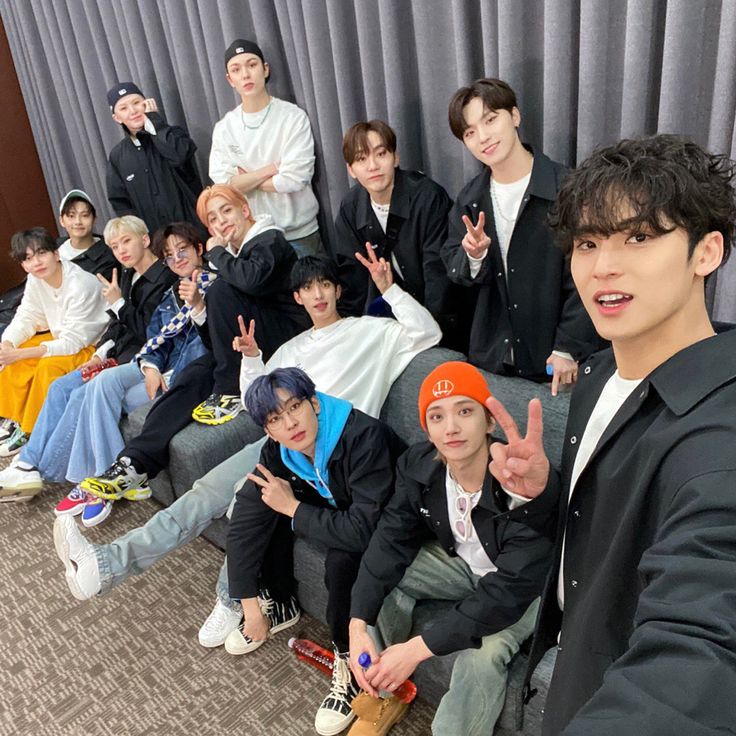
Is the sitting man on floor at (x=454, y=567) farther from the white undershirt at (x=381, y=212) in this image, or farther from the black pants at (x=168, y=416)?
the black pants at (x=168, y=416)

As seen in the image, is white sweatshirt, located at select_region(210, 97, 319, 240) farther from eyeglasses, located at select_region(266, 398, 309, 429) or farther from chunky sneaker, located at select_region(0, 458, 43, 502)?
chunky sneaker, located at select_region(0, 458, 43, 502)

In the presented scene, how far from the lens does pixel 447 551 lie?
5.60ft

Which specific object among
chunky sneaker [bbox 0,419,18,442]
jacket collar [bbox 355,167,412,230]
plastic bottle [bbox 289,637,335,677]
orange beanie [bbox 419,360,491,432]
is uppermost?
jacket collar [bbox 355,167,412,230]

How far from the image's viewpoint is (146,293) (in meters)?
3.00

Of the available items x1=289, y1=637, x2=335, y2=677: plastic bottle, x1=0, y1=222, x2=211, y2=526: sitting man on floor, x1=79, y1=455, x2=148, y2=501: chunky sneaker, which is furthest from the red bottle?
x1=0, y1=222, x2=211, y2=526: sitting man on floor

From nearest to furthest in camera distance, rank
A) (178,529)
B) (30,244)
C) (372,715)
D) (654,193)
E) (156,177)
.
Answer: (654,193), (372,715), (178,529), (30,244), (156,177)

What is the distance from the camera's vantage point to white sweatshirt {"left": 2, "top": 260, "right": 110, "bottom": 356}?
3201mm

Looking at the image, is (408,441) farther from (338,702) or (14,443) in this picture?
(14,443)

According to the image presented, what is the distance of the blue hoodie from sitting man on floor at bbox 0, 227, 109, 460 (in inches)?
67.4

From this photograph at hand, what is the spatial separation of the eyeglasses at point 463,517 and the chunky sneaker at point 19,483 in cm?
205

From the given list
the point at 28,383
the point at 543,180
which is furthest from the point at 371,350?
the point at 28,383

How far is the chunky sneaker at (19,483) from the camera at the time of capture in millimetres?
2828

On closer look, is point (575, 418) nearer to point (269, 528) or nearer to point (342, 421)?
point (342, 421)

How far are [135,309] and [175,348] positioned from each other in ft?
1.21
